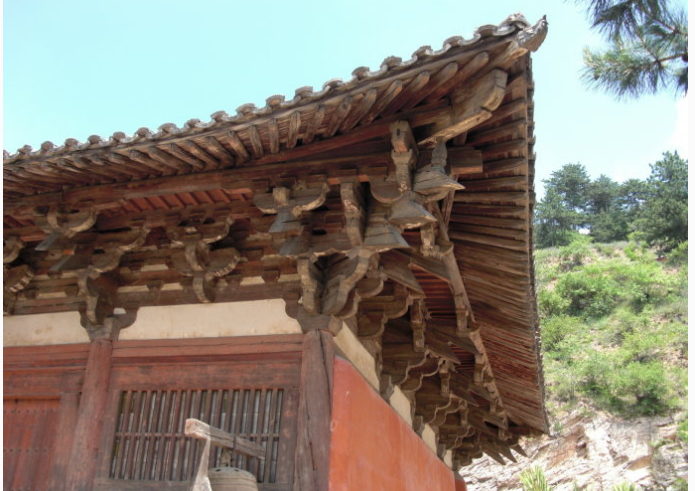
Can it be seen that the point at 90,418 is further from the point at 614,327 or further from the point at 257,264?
the point at 614,327

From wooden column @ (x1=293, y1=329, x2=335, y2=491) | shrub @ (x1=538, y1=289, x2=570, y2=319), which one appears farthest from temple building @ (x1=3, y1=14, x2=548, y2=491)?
shrub @ (x1=538, y1=289, x2=570, y2=319)

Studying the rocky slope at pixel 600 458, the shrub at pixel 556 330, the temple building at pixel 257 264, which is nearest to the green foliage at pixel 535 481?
the rocky slope at pixel 600 458

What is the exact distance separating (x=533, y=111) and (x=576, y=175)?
55691mm

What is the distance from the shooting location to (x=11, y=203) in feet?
15.0

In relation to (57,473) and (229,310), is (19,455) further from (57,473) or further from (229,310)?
(229,310)

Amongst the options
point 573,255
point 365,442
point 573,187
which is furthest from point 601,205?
point 365,442

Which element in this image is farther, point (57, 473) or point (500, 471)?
point (500, 471)

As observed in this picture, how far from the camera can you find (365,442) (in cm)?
475

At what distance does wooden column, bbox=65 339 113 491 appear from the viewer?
4.43m

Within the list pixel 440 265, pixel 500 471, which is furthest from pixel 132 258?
pixel 500 471

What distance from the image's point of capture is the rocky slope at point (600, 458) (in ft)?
77.6

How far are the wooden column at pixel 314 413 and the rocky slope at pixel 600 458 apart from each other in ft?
70.5

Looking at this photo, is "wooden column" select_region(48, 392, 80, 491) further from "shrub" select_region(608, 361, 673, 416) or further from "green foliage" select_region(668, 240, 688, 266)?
"green foliage" select_region(668, 240, 688, 266)

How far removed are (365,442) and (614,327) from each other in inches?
1383
